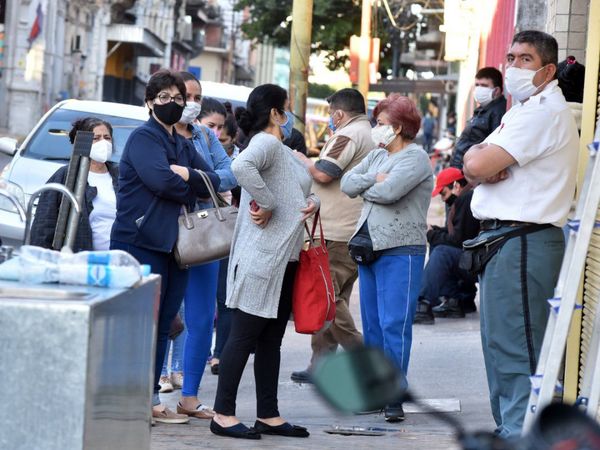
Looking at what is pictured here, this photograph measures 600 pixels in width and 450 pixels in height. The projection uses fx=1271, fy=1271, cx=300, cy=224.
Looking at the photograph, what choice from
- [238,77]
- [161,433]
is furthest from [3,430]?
[238,77]

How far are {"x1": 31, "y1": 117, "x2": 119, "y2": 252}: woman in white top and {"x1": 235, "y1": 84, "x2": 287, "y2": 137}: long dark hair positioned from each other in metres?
1.03

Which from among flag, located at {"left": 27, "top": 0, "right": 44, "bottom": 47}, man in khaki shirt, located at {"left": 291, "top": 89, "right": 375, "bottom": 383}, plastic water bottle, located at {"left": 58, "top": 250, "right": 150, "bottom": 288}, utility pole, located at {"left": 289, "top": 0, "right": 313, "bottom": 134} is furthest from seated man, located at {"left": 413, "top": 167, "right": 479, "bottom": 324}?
flag, located at {"left": 27, "top": 0, "right": 44, "bottom": 47}

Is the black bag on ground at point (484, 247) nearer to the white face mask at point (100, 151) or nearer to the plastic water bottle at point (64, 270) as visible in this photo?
the plastic water bottle at point (64, 270)

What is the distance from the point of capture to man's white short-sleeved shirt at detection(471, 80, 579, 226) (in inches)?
218

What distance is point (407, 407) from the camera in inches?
307

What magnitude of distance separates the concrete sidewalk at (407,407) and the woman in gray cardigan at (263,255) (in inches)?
7.7

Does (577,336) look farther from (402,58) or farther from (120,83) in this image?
(120,83)

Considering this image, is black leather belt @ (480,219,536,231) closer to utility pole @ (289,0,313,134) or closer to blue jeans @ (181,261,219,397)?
blue jeans @ (181,261,219,397)

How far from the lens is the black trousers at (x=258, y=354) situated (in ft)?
22.2

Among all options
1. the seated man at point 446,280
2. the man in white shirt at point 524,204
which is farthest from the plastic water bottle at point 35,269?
the seated man at point 446,280

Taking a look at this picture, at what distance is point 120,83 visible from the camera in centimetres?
5741

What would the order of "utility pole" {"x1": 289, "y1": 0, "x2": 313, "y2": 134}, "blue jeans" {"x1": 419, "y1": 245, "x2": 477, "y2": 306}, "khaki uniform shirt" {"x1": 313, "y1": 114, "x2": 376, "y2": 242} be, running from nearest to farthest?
"khaki uniform shirt" {"x1": 313, "y1": 114, "x2": 376, "y2": 242}, "blue jeans" {"x1": 419, "y1": 245, "x2": 477, "y2": 306}, "utility pole" {"x1": 289, "y1": 0, "x2": 313, "y2": 134}

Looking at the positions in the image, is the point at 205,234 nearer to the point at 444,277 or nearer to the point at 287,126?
the point at 287,126

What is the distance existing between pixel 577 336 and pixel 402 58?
4401 centimetres
